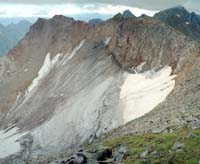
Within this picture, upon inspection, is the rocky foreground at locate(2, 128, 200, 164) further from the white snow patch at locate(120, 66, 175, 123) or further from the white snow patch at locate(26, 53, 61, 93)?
the white snow patch at locate(26, 53, 61, 93)

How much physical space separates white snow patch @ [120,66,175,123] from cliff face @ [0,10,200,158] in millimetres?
266

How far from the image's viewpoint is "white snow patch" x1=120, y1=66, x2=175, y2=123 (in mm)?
93000

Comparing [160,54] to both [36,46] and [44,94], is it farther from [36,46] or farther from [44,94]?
[36,46]

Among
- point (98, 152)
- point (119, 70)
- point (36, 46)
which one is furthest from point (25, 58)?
point (98, 152)

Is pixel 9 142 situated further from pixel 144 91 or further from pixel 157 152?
pixel 157 152

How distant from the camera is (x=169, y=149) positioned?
38.9 meters

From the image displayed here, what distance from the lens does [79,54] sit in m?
139

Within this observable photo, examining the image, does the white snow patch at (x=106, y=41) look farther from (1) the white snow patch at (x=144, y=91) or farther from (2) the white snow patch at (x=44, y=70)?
(1) the white snow patch at (x=144, y=91)

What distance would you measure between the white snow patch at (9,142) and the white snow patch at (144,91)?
2552 centimetres

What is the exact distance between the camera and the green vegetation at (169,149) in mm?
35625

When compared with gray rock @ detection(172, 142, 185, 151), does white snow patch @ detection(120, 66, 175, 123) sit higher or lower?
higher

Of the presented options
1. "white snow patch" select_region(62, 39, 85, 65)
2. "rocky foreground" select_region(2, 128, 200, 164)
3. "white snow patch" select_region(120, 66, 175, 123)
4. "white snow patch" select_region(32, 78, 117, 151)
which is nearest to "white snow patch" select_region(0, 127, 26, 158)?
"white snow patch" select_region(32, 78, 117, 151)

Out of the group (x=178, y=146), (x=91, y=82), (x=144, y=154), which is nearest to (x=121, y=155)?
(x=144, y=154)

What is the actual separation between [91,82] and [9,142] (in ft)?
81.3
